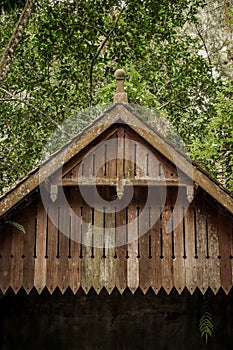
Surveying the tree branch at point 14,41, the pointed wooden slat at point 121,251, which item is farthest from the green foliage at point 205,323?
the tree branch at point 14,41

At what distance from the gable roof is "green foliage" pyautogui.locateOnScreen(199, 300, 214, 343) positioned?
2585 mm

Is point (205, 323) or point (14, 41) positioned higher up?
point (14, 41)

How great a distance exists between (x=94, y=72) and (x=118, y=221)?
25.0ft

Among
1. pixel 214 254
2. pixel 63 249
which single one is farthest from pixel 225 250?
pixel 63 249

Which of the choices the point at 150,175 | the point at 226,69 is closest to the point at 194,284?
the point at 150,175

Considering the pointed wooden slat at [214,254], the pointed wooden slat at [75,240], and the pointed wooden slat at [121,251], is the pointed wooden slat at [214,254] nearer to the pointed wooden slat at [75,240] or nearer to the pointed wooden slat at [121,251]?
the pointed wooden slat at [121,251]

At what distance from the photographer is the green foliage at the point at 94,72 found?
10586 mm

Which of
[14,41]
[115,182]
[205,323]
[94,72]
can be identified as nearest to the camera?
[115,182]

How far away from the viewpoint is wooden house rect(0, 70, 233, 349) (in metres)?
5.22

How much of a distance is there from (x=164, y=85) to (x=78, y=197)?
25.1ft

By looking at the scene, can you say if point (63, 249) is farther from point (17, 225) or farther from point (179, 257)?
point (179, 257)

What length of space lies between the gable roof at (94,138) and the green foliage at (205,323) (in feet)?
8.48

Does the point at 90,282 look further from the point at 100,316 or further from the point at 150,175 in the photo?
the point at 100,316

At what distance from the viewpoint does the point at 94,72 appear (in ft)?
40.7
